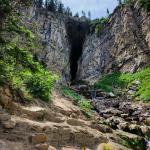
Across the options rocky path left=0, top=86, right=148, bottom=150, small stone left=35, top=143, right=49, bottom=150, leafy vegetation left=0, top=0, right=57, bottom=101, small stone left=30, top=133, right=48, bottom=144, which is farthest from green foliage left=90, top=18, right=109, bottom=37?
small stone left=35, top=143, right=49, bottom=150

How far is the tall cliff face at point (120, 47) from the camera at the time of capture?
52.6 metres

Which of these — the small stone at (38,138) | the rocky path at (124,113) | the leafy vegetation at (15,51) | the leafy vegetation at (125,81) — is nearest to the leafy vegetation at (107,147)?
the rocky path at (124,113)

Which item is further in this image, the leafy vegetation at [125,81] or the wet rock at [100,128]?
the leafy vegetation at [125,81]

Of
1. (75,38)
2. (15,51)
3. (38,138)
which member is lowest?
(38,138)

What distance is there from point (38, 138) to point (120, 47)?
4227 cm

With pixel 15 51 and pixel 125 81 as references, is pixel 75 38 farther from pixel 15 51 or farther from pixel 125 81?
pixel 15 51

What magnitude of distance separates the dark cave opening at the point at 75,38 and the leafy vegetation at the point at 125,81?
14.9 meters

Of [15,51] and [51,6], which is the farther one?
[51,6]

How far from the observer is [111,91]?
144 ft

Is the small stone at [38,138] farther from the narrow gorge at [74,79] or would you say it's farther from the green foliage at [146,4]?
the green foliage at [146,4]

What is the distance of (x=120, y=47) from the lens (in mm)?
56469

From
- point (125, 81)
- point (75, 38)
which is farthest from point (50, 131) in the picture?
point (75, 38)

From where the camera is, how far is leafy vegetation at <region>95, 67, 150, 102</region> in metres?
40.6

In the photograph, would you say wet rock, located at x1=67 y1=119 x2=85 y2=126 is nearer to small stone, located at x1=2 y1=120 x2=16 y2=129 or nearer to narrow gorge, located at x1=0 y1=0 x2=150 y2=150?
narrow gorge, located at x1=0 y1=0 x2=150 y2=150
